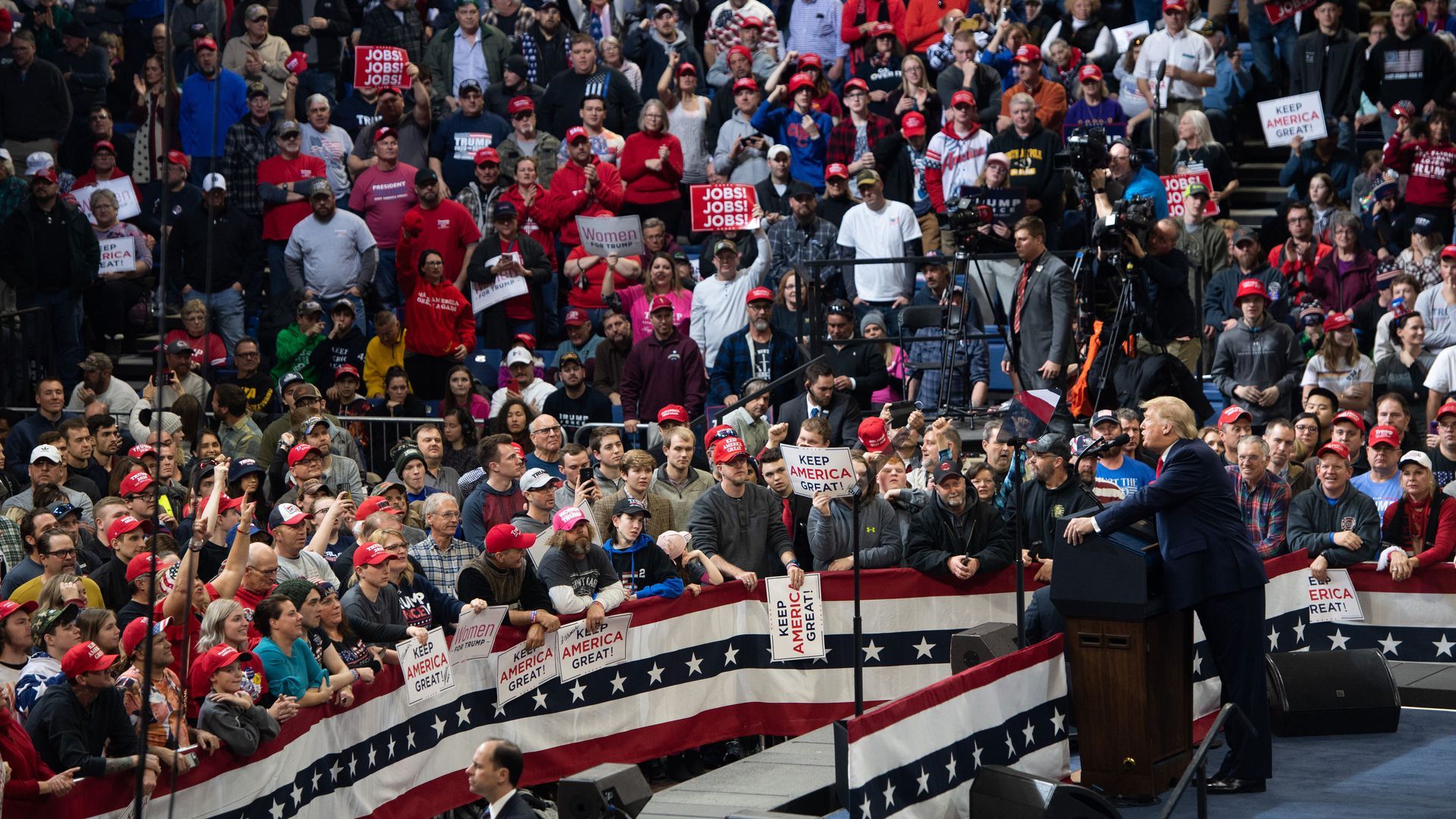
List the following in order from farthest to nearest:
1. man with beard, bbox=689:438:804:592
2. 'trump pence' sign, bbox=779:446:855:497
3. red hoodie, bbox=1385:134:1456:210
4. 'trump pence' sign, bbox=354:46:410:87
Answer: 'trump pence' sign, bbox=354:46:410:87 < red hoodie, bbox=1385:134:1456:210 < man with beard, bbox=689:438:804:592 < 'trump pence' sign, bbox=779:446:855:497

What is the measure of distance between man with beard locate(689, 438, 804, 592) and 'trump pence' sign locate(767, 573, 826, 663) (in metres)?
0.33

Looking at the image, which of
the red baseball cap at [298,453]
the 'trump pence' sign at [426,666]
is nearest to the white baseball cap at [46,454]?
the red baseball cap at [298,453]

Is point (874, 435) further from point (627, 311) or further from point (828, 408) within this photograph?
point (627, 311)

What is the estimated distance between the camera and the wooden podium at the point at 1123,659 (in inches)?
347

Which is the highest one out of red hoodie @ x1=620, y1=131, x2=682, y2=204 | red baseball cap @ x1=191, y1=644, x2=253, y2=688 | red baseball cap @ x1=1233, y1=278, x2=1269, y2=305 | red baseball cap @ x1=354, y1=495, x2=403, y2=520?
red hoodie @ x1=620, y1=131, x2=682, y2=204

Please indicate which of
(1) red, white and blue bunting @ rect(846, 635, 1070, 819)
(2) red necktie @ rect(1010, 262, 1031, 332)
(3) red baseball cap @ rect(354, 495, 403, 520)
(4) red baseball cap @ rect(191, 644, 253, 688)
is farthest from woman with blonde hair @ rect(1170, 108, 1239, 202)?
(4) red baseball cap @ rect(191, 644, 253, 688)

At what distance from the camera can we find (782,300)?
16.3 metres

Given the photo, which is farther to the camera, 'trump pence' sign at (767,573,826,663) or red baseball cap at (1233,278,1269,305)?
red baseball cap at (1233,278,1269,305)

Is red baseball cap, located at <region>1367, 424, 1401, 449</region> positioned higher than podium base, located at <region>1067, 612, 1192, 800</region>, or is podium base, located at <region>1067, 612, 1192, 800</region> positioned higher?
red baseball cap, located at <region>1367, 424, 1401, 449</region>

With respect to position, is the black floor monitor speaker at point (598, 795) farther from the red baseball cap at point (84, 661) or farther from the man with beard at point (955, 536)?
the man with beard at point (955, 536)

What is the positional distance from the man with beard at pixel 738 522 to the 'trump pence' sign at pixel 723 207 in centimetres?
540

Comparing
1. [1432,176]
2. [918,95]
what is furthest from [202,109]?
[1432,176]

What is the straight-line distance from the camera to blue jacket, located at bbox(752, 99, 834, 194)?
1847cm

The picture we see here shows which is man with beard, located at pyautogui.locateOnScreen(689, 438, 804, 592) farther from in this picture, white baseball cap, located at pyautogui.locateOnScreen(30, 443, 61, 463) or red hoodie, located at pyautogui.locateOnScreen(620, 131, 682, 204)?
red hoodie, located at pyautogui.locateOnScreen(620, 131, 682, 204)
